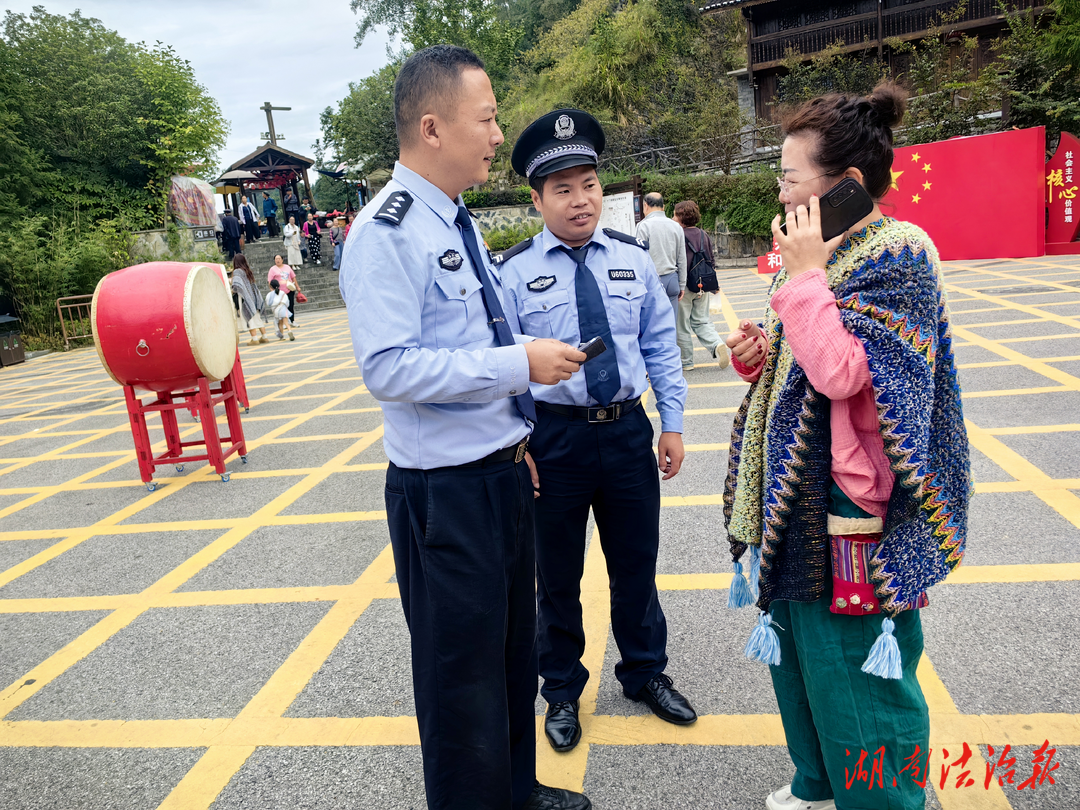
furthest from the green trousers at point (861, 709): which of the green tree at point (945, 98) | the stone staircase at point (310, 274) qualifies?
the stone staircase at point (310, 274)

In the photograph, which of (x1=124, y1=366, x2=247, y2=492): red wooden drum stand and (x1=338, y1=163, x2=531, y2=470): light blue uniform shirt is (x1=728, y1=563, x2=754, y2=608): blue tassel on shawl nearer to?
(x1=338, y1=163, x2=531, y2=470): light blue uniform shirt

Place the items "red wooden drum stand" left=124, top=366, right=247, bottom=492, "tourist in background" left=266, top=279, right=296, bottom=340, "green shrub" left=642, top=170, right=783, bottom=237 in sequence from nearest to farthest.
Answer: "red wooden drum stand" left=124, top=366, right=247, bottom=492 < "tourist in background" left=266, top=279, right=296, bottom=340 < "green shrub" left=642, top=170, right=783, bottom=237

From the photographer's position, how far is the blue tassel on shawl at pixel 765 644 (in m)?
1.80

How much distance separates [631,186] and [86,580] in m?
8.00

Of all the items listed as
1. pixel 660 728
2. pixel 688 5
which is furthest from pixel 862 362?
pixel 688 5

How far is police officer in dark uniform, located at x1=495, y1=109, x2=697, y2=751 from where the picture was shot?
96.9 inches

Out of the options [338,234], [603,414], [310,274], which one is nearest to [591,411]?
Answer: [603,414]

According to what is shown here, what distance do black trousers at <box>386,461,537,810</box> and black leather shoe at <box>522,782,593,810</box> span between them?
25 cm

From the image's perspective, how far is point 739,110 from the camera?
85.1 ft

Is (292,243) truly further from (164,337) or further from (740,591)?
(740,591)

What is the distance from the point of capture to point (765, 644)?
1.80 m

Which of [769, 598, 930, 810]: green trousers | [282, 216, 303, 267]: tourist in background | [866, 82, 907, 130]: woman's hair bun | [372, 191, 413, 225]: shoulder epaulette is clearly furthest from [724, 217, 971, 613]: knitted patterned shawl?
[282, 216, 303, 267]: tourist in background

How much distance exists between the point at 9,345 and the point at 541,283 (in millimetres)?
17452
